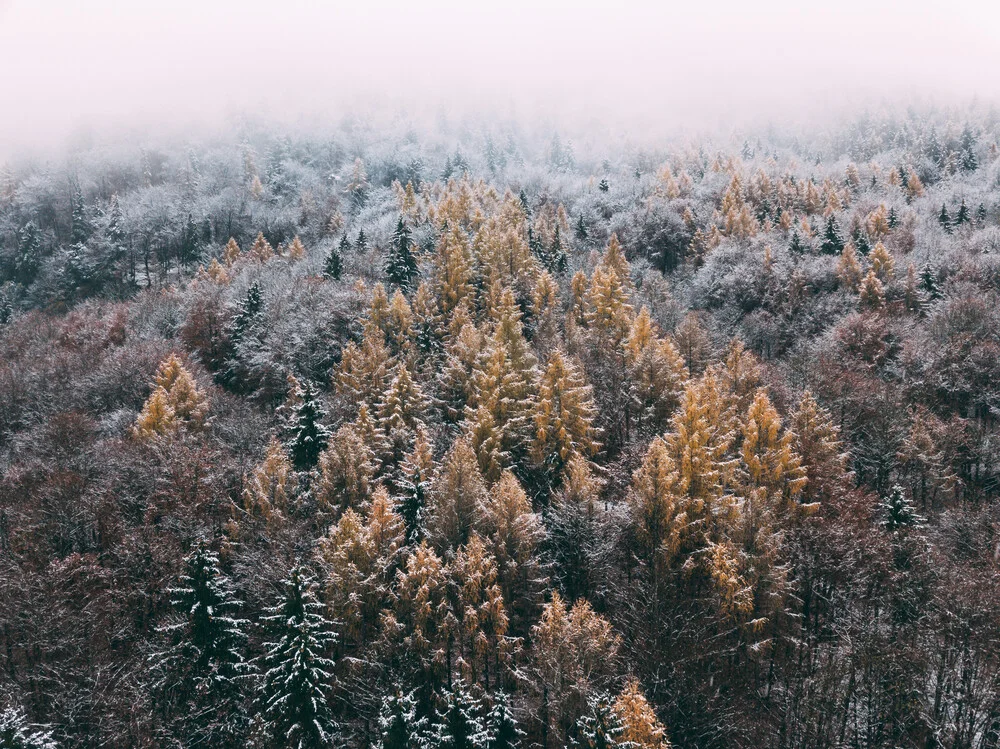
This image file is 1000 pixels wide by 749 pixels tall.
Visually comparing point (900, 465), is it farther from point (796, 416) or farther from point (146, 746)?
point (146, 746)

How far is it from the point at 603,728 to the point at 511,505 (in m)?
12.0

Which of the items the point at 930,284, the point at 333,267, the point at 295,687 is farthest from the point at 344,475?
the point at 930,284

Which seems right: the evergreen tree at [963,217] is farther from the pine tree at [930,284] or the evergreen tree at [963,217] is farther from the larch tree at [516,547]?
the larch tree at [516,547]

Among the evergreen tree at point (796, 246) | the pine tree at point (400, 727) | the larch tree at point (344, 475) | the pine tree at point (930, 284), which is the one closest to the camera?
the pine tree at point (400, 727)

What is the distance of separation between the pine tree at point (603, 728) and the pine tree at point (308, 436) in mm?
23488

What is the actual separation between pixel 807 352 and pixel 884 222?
3586 cm

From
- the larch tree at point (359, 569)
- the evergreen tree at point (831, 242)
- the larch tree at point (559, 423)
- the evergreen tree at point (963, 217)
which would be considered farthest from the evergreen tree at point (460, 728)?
the evergreen tree at point (963, 217)

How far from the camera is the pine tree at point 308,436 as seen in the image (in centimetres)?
4122

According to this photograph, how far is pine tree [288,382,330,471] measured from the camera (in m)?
41.2

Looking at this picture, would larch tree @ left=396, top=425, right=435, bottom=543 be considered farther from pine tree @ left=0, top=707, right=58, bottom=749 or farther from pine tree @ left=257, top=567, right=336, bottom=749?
pine tree @ left=0, top=707, right=58, bottom=749

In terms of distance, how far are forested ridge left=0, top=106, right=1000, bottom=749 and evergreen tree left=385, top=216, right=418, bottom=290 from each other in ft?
0.98

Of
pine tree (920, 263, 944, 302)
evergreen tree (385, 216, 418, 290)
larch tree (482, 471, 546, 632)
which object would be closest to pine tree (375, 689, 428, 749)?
larch tree (482, 471, 546, 632)

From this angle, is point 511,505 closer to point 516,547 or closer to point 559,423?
point 516,547

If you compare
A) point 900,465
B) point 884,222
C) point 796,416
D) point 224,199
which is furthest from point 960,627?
point 224,199
